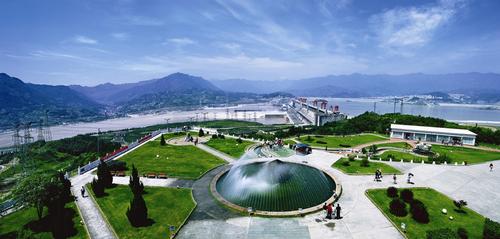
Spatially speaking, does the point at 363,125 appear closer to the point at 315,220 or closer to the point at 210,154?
the point at 210,154

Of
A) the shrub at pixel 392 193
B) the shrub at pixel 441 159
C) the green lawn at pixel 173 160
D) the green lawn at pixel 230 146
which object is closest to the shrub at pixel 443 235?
the shrub at pixel 392 193

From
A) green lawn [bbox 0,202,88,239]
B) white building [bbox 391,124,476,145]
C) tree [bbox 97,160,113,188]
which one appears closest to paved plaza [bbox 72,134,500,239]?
green lawn [bbox 0,202,88,239]

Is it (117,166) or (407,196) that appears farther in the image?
(117,166)

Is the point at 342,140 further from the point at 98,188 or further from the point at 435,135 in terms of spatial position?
the point at 98,188

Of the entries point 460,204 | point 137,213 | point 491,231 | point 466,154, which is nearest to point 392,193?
point 460,204

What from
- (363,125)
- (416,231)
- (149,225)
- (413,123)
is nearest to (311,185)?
(416,231)

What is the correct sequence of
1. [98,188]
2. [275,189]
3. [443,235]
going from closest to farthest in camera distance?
[443,235]
[275,189]
[98,188]
